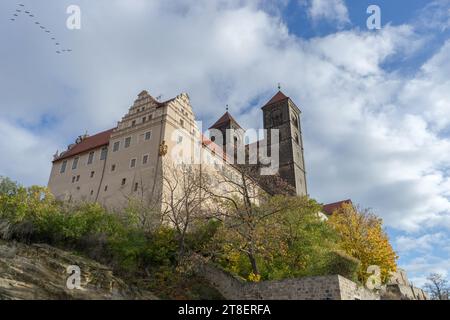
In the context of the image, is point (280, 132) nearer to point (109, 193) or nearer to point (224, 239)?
point (109, 193)

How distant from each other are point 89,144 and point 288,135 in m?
32.5

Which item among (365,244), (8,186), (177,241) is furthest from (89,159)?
(365,244)

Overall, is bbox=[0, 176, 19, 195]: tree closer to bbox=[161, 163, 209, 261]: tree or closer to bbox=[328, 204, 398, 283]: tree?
bbox=[161, 163, 209, 261]: tree

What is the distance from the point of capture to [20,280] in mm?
14812

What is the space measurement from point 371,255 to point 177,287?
51.6 ft

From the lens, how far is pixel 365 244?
28797 millimetres

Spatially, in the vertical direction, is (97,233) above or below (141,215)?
below

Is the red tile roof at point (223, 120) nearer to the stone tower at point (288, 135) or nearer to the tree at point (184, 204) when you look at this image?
the stone tower at point (288, 135)

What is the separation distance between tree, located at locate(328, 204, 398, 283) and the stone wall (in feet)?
31.2

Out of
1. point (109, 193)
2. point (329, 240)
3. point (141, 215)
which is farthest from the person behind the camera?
point (109, 193)

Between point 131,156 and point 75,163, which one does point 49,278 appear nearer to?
point 131,156

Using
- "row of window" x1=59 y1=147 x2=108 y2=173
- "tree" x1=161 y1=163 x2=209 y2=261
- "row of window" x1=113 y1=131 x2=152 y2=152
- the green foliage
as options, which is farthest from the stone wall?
"row of window" x1=59 y1=147 x2=108 y2=173

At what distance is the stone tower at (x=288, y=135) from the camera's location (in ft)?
193
